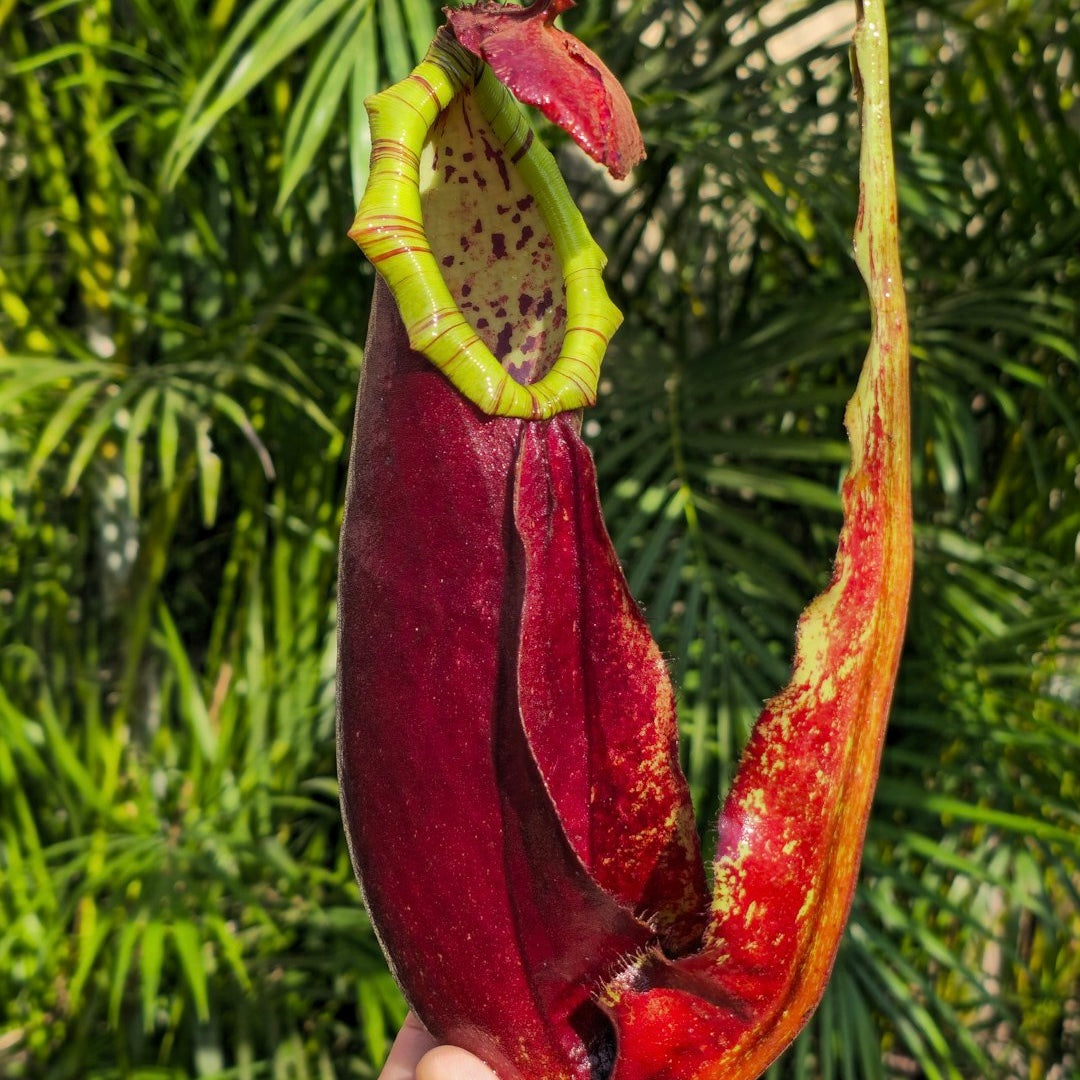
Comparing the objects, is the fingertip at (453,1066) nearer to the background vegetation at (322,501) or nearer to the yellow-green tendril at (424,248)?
the yellow-green tendril at (424,248)

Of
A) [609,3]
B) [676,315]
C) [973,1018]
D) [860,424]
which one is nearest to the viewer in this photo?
[860,424]

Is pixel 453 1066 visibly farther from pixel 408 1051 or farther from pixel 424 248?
pixel 424 248

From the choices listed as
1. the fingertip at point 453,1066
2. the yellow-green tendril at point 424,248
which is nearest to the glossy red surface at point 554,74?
the yellow-green tendril at point 424,248

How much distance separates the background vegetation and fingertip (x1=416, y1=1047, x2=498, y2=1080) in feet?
1.57

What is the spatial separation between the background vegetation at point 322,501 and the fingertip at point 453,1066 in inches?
18.8

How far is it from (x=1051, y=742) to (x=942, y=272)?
42cm

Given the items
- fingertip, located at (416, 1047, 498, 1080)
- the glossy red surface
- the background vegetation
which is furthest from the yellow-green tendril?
the background vegetation

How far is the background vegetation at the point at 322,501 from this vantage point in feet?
2.87

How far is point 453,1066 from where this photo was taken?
34 centimetres

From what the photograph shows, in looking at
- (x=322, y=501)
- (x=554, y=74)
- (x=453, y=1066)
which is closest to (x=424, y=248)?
(x=554, y=74)

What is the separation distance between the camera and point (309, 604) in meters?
1.00

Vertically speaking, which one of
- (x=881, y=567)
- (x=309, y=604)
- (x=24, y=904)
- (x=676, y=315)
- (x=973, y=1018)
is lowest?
(x=973, y=1018)

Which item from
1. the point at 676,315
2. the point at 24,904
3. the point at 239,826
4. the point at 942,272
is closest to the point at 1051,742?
the point at 942,272

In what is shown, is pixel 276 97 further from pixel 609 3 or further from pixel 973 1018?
pixel 973 1018
